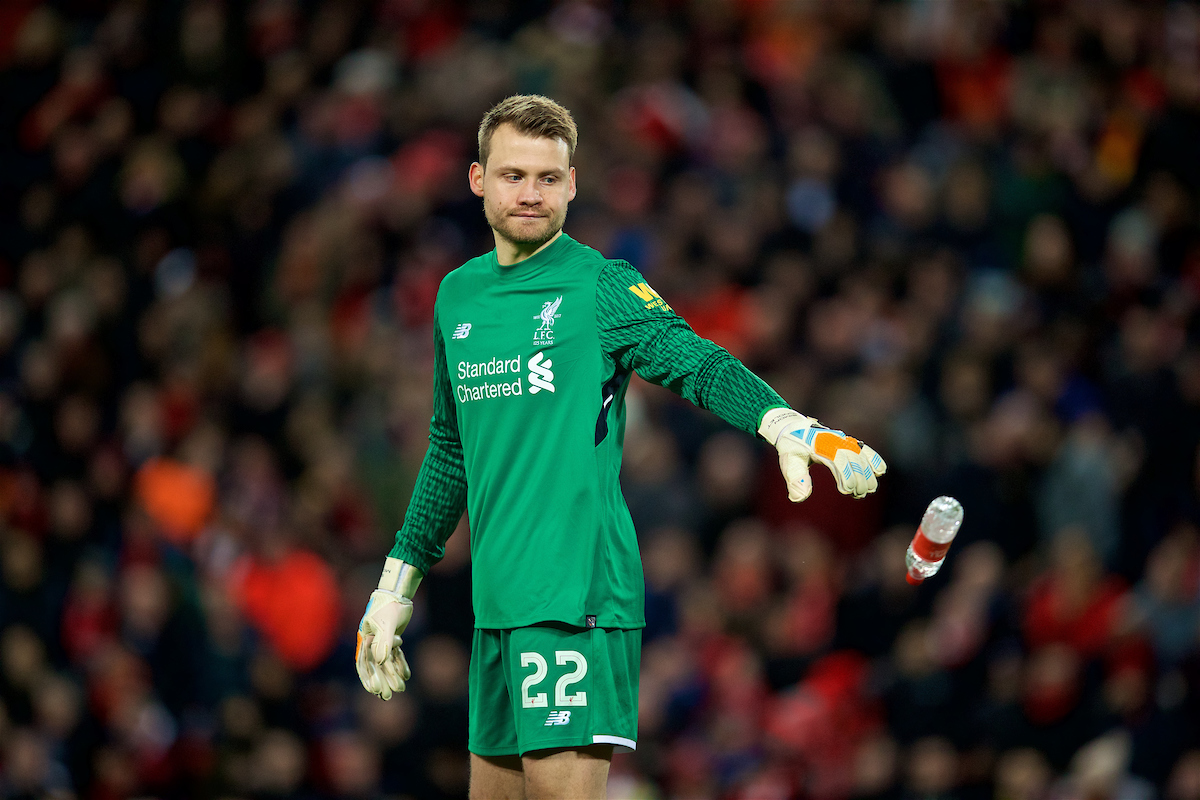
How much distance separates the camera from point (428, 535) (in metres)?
Answer: 4.98

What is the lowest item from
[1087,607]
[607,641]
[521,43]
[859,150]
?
[1087,607]

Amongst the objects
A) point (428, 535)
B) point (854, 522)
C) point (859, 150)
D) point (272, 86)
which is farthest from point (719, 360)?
point (272, 86)

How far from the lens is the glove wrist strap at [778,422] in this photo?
4.09 meters

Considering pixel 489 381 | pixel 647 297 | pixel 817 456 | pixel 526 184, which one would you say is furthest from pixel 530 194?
pixel 817 456

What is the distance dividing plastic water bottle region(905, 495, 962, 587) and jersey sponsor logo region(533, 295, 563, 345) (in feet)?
4.12

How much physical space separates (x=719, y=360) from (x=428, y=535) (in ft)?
4.23

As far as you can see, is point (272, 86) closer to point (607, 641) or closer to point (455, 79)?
point (455, 79)

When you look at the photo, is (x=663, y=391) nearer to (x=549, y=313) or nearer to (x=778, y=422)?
(x=549, y=313)

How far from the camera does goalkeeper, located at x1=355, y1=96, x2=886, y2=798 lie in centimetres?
438

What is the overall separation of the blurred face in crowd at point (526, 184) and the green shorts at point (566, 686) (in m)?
1.24

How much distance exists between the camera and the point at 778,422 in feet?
13.5

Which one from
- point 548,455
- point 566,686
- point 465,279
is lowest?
point 566,686

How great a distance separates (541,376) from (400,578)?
3.00ft

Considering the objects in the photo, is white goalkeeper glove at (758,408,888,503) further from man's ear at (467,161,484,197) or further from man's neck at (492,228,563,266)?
man's ear at (467,161,484,197)
